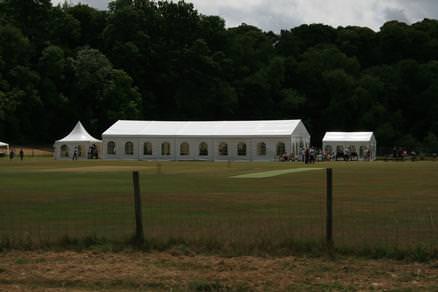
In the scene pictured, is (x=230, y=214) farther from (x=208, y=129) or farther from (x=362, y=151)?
(x=362, y=151)

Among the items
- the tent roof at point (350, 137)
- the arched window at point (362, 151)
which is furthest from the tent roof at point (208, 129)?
the arched window at point (362, 151)

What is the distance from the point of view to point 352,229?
1309cm

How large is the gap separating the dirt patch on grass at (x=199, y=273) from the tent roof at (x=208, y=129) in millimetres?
50780

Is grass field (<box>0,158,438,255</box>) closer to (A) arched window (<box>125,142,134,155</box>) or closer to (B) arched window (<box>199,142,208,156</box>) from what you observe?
(B) arched window (<box>199,142,208,156</box>)

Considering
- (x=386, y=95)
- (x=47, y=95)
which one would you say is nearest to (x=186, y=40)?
(x=47, y=95)

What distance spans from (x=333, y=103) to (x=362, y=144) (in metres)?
28.2

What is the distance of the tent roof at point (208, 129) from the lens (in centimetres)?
6188

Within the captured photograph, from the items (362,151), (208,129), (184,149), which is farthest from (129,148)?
(362,151)

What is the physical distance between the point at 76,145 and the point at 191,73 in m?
30.3

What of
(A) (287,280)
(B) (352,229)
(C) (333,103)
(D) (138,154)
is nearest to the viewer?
(A) (287,280)

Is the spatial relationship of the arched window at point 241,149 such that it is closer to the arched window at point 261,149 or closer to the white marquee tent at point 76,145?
the arched window at point 261,149

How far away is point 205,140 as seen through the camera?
63281 mm

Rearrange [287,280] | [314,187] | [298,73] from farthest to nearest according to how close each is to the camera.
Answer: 1. [298,73]
2. [314,187]
3. [287,280]

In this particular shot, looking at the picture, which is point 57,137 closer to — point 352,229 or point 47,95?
point 47,95
